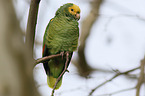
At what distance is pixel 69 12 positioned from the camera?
4.30 m

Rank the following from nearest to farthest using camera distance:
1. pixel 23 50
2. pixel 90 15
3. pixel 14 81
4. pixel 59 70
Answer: pixel 14 81 < pixel 23 50 < pixel 59 70 < pixel 90 15

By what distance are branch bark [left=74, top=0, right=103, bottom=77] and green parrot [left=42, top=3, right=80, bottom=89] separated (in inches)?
48.2

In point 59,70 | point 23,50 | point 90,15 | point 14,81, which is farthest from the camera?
point 90,15

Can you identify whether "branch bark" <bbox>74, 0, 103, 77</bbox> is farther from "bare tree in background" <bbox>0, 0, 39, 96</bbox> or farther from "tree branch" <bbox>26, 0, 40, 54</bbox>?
"bare tree in background" <bbox>0, 0, 39, 96</bbox>

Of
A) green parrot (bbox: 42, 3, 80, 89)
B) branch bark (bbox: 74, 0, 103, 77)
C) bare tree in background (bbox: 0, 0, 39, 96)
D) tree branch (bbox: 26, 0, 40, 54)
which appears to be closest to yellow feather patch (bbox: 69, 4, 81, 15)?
green parrot (bbox: 42, 3, 80, 89)

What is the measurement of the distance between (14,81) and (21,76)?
5 cm

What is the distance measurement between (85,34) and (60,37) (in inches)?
70.8

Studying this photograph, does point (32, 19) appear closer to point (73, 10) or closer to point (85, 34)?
point (73, 10)

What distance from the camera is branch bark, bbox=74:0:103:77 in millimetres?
5410

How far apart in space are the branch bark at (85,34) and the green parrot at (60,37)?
122 cm

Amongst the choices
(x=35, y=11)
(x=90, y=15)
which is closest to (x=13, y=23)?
(x=35, y=11)

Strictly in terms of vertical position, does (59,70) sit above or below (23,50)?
below

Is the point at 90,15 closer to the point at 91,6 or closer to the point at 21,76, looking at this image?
the point at 91,6

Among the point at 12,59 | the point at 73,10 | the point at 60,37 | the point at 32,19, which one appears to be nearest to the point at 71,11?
the point at 73,10
